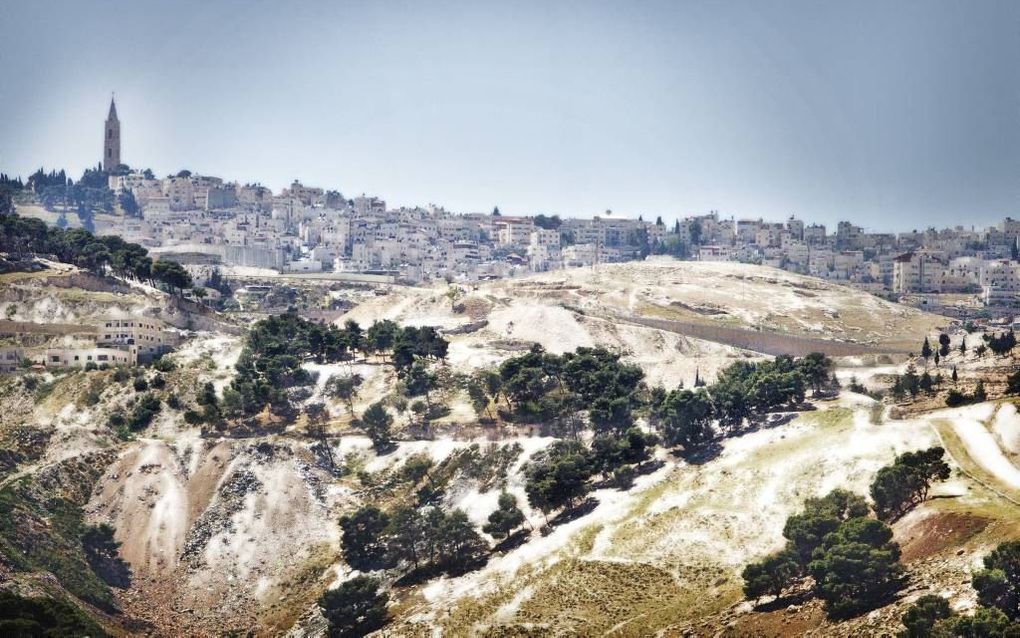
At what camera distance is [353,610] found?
2576 inches

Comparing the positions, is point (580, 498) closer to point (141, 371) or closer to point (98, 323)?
point (141, 371)

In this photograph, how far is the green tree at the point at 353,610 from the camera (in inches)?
2564

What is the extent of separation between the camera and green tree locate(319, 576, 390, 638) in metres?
65.1

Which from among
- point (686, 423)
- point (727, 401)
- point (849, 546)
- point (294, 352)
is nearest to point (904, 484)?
point (849, 546)

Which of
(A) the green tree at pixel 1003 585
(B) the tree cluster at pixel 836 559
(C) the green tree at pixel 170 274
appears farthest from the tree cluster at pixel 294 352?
(A) the green tree at pixel 1003 585

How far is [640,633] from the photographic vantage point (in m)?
56.5

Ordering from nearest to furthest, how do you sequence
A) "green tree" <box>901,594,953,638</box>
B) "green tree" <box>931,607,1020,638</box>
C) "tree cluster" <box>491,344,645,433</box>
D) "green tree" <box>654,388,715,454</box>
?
"green tree" <box>931,607,1020,638</box>, "green tree" <box>901,594,953,638</box>, "green tree" <box>654,388,715,454</box>, "tree cluster" <box>491,344,645,433</box>

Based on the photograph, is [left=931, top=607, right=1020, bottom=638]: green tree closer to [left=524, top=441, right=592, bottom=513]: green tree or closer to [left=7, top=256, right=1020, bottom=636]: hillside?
[left=7, top=256, right=1020, bottom=636]: hillside

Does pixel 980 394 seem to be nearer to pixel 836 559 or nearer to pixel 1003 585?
pixel 836 559

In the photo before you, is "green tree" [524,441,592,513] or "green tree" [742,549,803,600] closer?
"green tree" [742,549,803,600]

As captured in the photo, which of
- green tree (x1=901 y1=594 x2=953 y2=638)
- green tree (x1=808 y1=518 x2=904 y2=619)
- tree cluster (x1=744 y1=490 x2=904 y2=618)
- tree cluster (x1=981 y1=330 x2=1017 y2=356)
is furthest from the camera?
tree cluster (x1=981 y1=330 x2=1017 y2=356)

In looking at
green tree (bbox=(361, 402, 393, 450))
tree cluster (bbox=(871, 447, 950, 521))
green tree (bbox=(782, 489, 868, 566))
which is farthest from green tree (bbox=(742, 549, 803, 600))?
green tree (bbox=(361, 402, 393, 450))

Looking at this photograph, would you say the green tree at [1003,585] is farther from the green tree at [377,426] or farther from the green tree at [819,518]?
the green tree at [377,426]

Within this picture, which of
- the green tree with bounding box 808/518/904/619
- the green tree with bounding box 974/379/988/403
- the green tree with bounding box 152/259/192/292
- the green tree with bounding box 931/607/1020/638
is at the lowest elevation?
the green tree with bounding box 808/518/904/619
